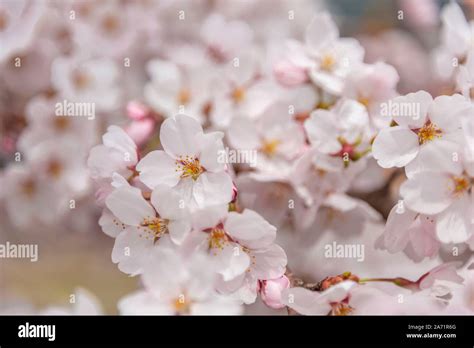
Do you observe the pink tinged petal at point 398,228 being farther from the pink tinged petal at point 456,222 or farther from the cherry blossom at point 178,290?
the cherry blossom at point 178,290

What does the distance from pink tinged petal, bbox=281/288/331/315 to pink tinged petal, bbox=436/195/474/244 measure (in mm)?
106

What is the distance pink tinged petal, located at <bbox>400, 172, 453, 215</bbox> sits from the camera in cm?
52

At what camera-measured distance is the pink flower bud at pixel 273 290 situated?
532 millimetres

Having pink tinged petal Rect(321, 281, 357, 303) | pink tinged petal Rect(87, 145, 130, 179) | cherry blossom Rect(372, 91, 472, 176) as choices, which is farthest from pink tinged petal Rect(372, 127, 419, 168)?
pink tinged petal Rect(87, 145, 130, 179)

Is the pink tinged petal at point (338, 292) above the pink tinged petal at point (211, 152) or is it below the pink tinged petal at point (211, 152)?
below

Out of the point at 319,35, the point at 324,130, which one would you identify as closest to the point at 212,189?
the point at 324,130

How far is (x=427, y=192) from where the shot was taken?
0.52 meters

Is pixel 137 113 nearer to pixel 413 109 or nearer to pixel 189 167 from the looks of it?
pixel 189 167

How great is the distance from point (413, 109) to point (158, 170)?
212mm

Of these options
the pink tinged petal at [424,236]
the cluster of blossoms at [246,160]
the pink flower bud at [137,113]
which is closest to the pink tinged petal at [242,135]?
the cluster of blossoms at [246,160]

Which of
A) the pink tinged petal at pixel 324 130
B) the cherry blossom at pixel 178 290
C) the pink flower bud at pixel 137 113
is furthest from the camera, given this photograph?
the pink flower bud at pixel 137 113

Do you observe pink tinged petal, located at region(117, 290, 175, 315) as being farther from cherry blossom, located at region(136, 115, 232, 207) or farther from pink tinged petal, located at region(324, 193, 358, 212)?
pink tinged petal, located at region(324, 193, 358, 212)

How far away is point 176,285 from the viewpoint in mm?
503

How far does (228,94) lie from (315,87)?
110 millimetres
